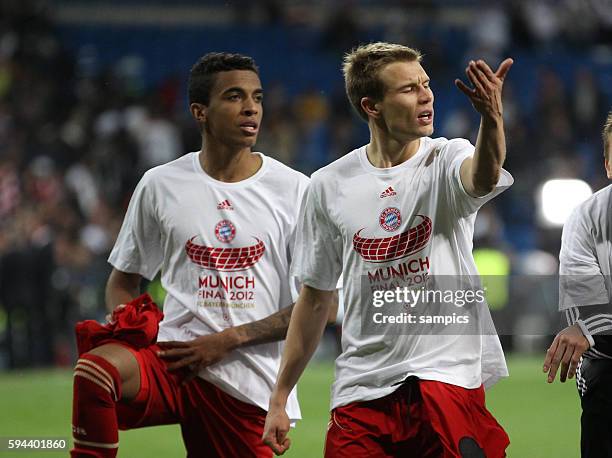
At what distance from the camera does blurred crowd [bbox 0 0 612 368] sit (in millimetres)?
12000

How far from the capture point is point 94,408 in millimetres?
4250

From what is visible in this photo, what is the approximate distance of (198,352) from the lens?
4586 millimetres

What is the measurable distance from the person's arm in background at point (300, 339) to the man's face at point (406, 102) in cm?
68

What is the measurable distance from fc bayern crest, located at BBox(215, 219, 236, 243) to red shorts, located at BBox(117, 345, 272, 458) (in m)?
0.51

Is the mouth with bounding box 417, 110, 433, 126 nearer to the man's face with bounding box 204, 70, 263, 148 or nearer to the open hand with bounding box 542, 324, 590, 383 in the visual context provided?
the open hand with bounding box 542, 324, 590, 383

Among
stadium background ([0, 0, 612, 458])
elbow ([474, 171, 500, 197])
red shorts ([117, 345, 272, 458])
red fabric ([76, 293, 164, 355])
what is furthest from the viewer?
stadium background ([0, 0, 612, 458])

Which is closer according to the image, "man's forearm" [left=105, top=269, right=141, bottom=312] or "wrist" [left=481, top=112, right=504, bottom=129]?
"wrist" [left=481, top=112, right=504, bottom=129]

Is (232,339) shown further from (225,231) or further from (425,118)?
(425,118)

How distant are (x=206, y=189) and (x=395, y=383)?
1.31m

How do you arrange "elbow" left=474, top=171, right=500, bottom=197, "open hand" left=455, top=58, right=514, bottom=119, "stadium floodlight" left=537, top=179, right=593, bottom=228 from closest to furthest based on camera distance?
1. "open hand" left=455, top=58, right=514, bottom=119
2. "elbow" left=474, top=171, right=500, bottom=197
3. "stadium floodlight" left=537, top=179, right=593, bottom=228

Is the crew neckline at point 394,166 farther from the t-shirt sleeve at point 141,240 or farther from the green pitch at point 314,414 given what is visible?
the green pitch at point 314,414

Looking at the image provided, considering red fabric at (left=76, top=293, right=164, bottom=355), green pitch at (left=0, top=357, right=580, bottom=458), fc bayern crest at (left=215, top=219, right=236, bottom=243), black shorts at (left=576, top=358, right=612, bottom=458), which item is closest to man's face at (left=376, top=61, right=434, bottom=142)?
fc bayern crest at (left=215, top=219, right=236, bottom=243)

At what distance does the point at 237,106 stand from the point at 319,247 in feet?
2.77

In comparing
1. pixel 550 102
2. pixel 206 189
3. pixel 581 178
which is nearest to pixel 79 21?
pixel 550 102
